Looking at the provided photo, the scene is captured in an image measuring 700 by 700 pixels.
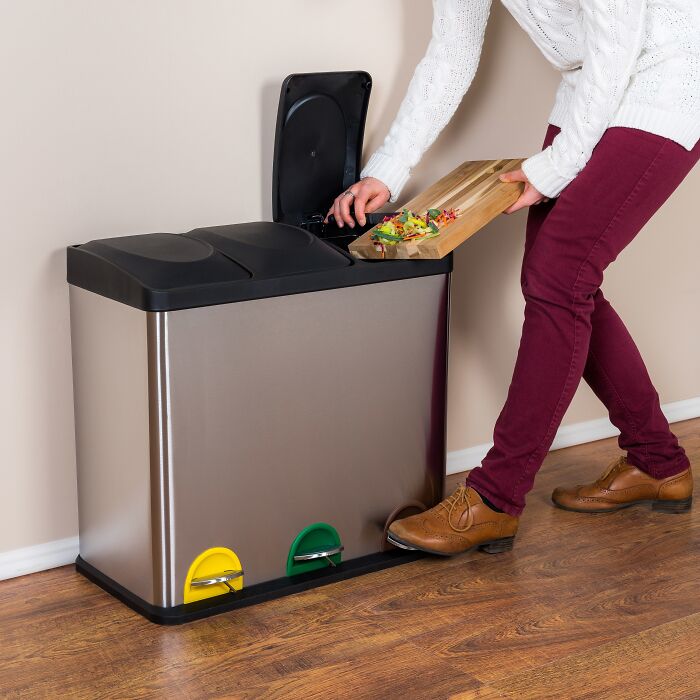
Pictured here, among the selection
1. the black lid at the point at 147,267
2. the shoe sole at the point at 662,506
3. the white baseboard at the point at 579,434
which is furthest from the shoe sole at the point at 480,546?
the black lid at the point at 147,267

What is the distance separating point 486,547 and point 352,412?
0.36m

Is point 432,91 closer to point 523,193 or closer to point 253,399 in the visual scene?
point 523,193

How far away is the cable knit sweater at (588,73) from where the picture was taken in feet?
5.32

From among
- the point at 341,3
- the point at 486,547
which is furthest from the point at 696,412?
the point at 341,3

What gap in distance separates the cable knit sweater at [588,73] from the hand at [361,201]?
21mm

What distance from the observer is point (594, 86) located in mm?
1636

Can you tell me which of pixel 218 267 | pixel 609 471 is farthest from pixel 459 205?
pixel 609 471

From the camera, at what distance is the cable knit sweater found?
1620 millimetres

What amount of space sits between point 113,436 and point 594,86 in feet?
3.02

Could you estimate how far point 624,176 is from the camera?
1.69 meters

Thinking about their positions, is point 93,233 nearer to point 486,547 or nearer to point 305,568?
point 305,568

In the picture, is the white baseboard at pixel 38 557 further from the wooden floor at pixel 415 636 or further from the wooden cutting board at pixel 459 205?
the wooden cutting board at pixel 459 205

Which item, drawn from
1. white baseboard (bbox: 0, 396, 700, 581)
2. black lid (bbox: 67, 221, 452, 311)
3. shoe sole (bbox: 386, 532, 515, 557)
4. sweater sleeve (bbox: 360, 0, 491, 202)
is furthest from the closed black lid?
white baseboard (bbox: 0, 396, 700, 581)

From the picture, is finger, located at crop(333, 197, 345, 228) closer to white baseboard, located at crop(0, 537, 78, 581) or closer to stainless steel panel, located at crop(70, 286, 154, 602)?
stainless steel panel, located at crop(70, 286, 154, 602)
